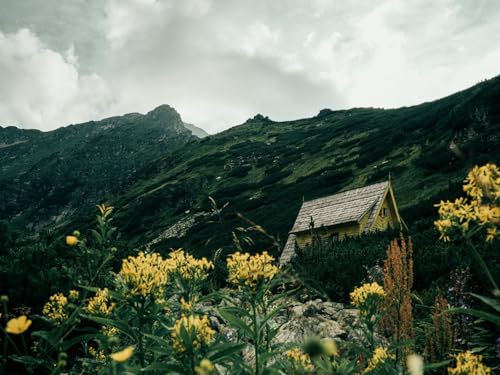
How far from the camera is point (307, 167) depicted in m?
47.2

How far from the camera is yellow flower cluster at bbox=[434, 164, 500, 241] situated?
1.85m

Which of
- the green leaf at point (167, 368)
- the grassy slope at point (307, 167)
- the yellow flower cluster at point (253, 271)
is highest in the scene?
the grassy slope at point (307, 167)

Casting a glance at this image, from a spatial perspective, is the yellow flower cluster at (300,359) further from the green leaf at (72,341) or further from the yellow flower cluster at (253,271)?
the green leaf at (72,341)

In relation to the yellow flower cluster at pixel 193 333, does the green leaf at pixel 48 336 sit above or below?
above

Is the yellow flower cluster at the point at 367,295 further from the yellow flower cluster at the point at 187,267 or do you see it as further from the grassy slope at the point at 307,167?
the grassy slope at the point at 307,167

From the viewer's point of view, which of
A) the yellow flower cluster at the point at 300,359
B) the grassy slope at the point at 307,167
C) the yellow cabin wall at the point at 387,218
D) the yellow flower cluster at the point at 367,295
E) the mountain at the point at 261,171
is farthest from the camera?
the mountain at the point at 261,171

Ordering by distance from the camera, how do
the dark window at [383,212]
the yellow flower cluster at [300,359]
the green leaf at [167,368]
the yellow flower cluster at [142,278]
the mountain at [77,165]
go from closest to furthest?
the green leaf at [167,368] < the yellow flower cluster at [142,278] < the yellow flower cluster at [300,359] < the dark window at [383,212] < the mountain at [77,165]

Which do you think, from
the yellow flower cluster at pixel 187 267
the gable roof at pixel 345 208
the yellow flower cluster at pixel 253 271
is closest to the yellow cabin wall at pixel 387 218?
the gable roof at pixel 345 208

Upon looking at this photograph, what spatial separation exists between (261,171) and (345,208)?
31797mm

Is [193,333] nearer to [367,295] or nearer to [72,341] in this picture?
[72,341]

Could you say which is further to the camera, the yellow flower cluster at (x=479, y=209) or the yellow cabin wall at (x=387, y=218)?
the yellow cabin wall at (x=387, y=218)

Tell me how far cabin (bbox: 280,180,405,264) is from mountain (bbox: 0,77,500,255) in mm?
1498

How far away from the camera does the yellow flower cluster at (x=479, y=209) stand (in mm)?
1850

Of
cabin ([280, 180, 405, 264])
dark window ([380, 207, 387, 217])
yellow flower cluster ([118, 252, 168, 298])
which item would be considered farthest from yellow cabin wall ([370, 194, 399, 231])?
yellow flower cluster ([118, 252, 168, 298])
